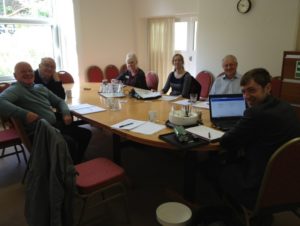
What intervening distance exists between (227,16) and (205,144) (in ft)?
10.9

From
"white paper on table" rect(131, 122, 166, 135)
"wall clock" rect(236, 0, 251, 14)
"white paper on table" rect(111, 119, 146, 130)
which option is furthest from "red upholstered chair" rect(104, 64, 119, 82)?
"white paper on table" rect(131, 122, 166, 135)

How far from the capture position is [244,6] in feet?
13.8

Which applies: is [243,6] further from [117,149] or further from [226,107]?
[117,149]

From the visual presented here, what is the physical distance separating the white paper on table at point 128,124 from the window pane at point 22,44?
3.68 meters

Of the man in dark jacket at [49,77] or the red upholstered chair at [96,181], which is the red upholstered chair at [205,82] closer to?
the man in dark jacket at [49,77]

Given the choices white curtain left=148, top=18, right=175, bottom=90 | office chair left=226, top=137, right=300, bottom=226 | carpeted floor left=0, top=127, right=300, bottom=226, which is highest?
white curtain left=148, top=18, right=175, bottom=90

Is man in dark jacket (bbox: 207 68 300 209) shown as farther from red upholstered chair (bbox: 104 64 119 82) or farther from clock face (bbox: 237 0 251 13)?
red upholstered chair (bbox: 104 64 119 82)

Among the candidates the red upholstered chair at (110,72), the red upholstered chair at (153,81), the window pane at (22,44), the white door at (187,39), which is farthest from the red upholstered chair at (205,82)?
the window pane at (22,44)

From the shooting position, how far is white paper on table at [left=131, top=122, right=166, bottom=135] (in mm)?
2086

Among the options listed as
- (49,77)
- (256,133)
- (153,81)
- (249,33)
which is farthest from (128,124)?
(249,33)

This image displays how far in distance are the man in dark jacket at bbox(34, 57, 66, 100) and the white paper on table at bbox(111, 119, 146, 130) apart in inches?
50.1

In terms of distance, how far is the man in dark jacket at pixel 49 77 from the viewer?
3.17m

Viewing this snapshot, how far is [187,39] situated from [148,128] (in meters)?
3.76

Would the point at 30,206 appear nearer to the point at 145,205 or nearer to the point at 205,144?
the point at 145,205
